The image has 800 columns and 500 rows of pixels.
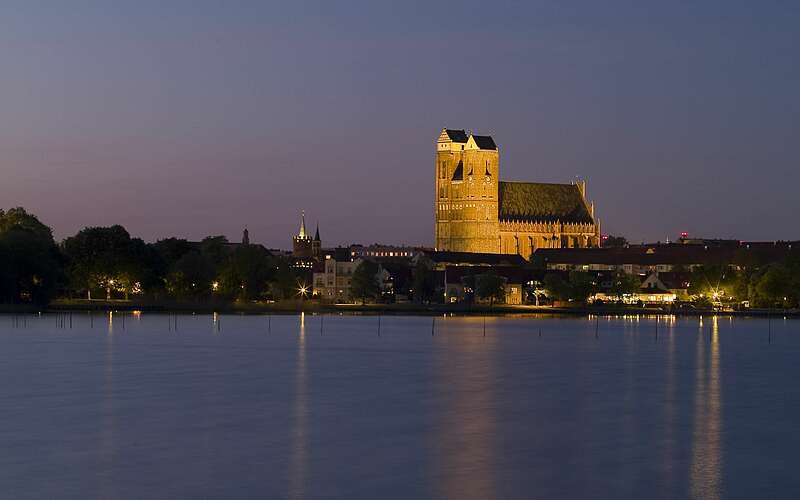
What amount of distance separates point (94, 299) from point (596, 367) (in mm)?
90227

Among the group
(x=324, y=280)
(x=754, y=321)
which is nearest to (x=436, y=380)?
(x=754, y=321)

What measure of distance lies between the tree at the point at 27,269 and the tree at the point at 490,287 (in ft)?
185

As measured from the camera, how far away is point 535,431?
3762 centimetres

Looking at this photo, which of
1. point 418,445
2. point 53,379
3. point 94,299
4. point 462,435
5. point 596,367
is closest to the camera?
point 418,445

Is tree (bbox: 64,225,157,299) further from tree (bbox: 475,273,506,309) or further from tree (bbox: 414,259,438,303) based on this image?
tree (bbox: 475,273,506,309)

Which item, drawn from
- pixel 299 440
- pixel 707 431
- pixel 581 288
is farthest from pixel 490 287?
pixel 299 440

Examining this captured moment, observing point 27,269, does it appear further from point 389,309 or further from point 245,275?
point 389,309

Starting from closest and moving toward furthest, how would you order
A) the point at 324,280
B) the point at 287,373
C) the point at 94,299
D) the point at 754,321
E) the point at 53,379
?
the point at 53,379, the point at 287,373, the point at 754,321, the point at 94,299, the point at 324,280

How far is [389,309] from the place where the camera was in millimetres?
154625

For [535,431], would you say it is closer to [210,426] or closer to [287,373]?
[210,426]

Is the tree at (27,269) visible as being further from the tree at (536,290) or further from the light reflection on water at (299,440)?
the tree at (536,290)

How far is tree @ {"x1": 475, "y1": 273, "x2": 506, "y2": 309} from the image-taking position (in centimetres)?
16112

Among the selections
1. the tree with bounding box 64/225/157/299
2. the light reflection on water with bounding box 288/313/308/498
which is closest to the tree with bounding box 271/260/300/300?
the tree with bounding box 64/225/157/299

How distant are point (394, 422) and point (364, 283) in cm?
12070
